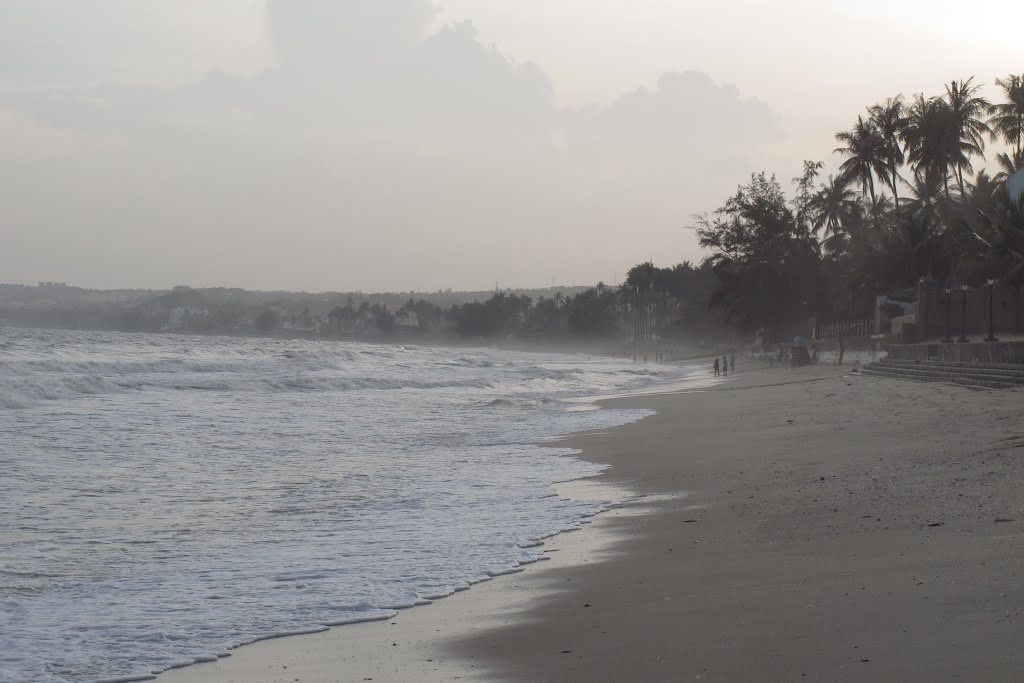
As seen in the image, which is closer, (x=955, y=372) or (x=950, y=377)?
(x=955, y=372)

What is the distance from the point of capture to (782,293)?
216ft

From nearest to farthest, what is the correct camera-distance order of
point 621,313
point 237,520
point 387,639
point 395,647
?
point 395,647, point 387,639, point 237,520, point 621,313

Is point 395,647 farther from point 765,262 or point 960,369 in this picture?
point 765,262

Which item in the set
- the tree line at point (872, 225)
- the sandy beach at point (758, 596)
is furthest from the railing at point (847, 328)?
the sandy beach at point (758, 596)

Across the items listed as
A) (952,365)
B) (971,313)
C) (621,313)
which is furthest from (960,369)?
(621,313)

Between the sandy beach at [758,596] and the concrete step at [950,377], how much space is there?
739cm

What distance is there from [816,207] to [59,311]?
153766 millimetres

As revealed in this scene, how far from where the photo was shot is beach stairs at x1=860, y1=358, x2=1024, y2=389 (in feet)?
58.1

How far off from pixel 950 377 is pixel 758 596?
56.7 feet

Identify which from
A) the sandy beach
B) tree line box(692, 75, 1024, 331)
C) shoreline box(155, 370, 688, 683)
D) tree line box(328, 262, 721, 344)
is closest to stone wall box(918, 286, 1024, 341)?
tree line box(692, 75, 1024, 331)

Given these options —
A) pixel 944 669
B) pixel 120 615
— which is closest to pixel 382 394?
pixel 120 615

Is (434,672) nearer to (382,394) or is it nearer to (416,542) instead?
(416,542)

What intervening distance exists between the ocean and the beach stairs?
7063 millimetres

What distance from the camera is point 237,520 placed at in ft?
30.9
